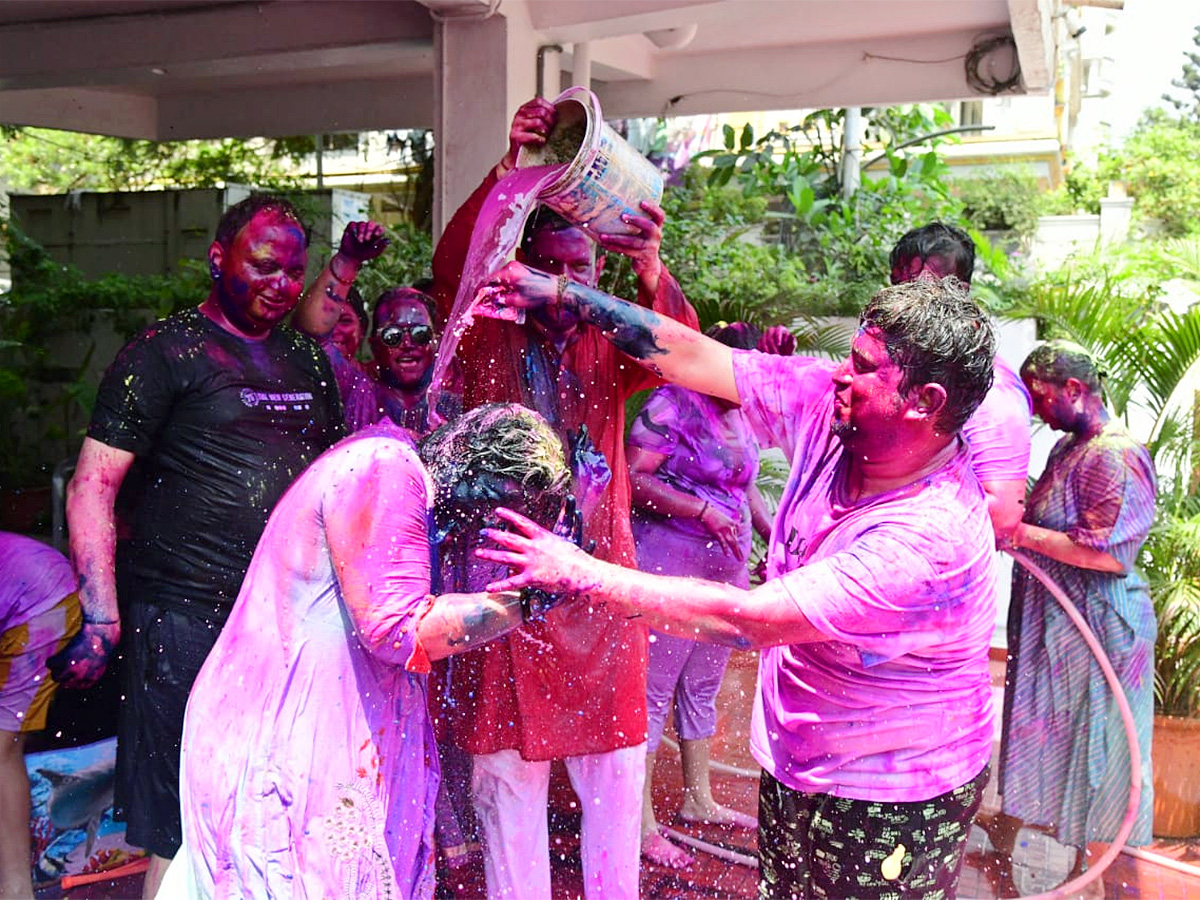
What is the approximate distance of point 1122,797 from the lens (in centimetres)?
438

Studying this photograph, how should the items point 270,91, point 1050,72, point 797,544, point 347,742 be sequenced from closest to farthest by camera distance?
point 347,742
point 797,544
point 1050,72
point 270,91

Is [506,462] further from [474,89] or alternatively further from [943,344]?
[474,89]

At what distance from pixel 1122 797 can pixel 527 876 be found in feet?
8.06

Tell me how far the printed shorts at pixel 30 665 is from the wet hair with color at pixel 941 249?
8.77 ft

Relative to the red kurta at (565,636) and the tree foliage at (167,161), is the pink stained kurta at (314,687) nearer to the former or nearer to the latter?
the red kurta at (565,636)

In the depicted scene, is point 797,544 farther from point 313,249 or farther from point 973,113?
point 973,113

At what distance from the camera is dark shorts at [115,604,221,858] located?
3.14 meters

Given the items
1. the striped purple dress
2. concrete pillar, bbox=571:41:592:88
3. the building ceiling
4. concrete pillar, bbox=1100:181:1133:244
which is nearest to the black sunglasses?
the building ceiling

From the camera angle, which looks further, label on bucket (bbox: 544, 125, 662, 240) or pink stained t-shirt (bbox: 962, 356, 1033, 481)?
pink stained t-shirt (bbox: 962, 356, 1033, 481)

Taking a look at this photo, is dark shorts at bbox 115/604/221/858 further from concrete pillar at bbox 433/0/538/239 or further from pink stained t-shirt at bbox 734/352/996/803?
concrete pillar at bbox 433/0/538/239

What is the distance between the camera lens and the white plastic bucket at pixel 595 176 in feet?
9.18

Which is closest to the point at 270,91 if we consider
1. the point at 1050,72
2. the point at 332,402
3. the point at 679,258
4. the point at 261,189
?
the point at 261,189

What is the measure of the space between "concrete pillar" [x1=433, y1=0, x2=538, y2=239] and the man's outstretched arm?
237cm

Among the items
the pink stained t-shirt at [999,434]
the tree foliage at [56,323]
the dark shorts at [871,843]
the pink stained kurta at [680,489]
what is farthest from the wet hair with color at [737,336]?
the tree foliage at [56,323]
